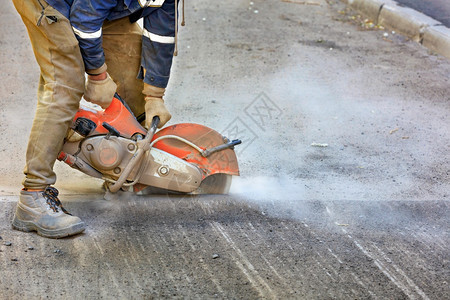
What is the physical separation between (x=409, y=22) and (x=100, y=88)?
4.73 metres

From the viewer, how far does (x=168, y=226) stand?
3.20 meters

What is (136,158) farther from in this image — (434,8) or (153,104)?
(434,8)

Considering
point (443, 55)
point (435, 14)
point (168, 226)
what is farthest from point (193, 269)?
point (435, 14)

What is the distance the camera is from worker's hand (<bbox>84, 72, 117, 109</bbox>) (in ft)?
10.2

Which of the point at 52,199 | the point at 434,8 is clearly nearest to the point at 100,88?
the point at 52,199

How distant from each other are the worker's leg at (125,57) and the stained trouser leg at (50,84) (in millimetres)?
380

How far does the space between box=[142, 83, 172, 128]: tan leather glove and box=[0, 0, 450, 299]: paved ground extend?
0.48 meters

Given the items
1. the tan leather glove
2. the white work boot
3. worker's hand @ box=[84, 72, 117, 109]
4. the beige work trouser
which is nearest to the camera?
the beige work trouser

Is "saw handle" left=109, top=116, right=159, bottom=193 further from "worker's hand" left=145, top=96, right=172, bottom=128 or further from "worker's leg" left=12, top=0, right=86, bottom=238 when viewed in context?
"worker's leg" left=12, top=0, right=86, bottom=238

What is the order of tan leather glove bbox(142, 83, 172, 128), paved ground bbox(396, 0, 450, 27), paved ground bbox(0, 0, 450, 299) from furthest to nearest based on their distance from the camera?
paved ground bbox(396, 0, 450, 27) → tan leather glove bbox(142, 83, 172, 128) → paved ground bbox(0, 0, 450, 299)

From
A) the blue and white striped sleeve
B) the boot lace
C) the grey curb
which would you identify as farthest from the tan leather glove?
the grey curb

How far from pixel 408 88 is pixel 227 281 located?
3383 mm

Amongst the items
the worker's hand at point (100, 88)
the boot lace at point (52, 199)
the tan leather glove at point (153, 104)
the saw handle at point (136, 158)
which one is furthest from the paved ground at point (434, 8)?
the boot lace at point (52, 199)

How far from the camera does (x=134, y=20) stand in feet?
10.6
